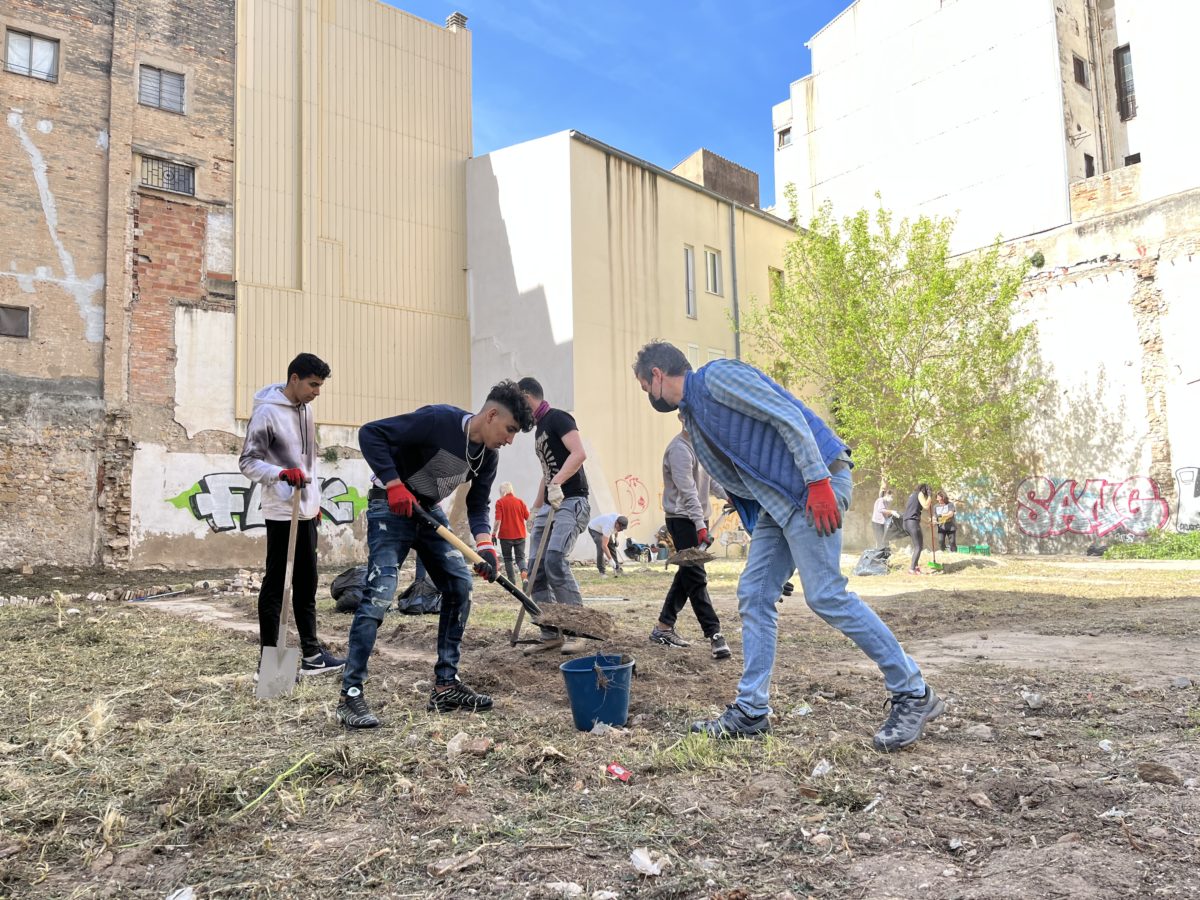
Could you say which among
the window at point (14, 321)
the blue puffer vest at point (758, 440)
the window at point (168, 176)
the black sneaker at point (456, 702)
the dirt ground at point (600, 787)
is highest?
the window at point (168, 176)

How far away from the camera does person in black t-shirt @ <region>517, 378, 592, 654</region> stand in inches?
247

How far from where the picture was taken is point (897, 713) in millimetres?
3514

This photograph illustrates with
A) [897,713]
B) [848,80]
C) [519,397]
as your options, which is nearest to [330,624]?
[519,397]

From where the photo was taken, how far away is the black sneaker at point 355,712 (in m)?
3.94

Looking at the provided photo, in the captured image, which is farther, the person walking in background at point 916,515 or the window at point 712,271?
the window at point 712,271

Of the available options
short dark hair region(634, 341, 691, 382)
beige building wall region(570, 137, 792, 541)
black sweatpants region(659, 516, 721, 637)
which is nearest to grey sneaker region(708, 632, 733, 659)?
black sweatpants region(659, 516, 721, 637)

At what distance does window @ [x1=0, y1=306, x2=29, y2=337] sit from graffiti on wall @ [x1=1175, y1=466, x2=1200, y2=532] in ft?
77.7

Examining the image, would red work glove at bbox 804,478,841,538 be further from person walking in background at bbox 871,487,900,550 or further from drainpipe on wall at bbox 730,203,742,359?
drainpipe on wall at bbox 730,203,742,359

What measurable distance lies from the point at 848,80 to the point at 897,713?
2744 centimetres

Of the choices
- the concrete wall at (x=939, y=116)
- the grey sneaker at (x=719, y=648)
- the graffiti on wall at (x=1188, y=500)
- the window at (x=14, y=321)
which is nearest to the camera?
the grey sneaker at (x=719, y=648)

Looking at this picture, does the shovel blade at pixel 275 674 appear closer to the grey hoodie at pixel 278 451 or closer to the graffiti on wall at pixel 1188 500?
the grey hoodie at pixel 278 451

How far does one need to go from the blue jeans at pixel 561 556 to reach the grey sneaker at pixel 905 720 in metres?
3.03

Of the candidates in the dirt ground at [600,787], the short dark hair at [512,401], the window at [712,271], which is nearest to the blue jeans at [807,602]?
the dirt ground at [600,787]

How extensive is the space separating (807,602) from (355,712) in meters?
2.12
